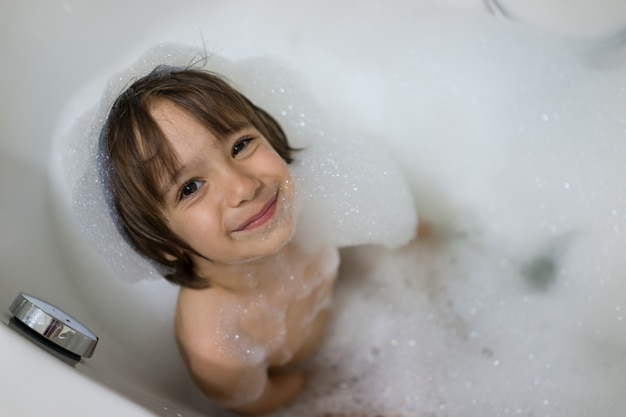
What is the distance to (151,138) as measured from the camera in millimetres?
732

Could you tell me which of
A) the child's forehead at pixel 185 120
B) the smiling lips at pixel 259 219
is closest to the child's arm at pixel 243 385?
the smiling lips at pixel 259 219

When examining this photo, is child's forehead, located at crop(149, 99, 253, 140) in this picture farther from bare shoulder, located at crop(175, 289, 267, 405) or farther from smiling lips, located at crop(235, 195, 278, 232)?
bare shoulder, located at crop(175, 289, 267, 405)

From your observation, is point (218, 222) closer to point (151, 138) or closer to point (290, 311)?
point (151, 138)

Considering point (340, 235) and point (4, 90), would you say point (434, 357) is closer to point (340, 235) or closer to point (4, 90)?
point (340, 235)

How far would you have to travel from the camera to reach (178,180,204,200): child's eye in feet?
2.51

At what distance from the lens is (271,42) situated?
47.0 inches

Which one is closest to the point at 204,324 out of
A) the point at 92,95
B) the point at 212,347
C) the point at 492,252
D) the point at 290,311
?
the point at 212,347

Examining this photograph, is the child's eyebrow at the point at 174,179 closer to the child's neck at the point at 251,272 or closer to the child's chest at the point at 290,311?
the child's neck at the point at 251,272

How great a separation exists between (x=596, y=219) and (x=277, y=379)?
57 centimetres

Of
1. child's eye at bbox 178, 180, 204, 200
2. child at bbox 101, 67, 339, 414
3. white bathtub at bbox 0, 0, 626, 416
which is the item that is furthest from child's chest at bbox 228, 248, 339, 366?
child's eye at bbox 178, 180, 204, 200

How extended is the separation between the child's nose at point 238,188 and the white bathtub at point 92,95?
0.25 m

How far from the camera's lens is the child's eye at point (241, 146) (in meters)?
0.79

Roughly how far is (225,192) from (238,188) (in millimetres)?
19

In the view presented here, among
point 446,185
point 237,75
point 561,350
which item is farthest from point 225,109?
point 561,350
